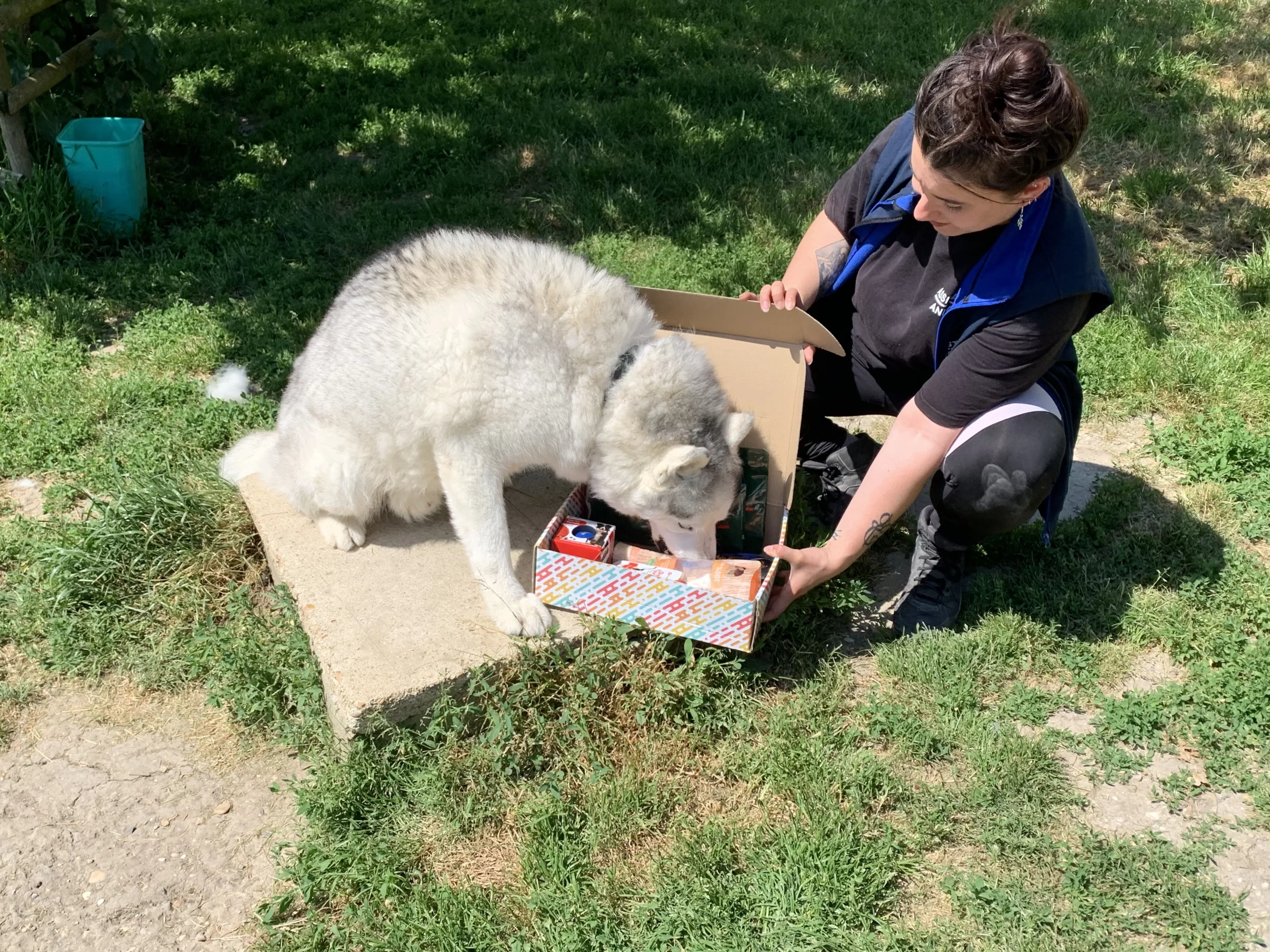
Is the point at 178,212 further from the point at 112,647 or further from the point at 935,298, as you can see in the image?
the point at 935,298

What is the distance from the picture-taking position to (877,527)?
3.38 m

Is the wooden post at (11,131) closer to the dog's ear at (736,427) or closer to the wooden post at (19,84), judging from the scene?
the wooden post at (19,84)

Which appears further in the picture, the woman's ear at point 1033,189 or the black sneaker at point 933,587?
the black sneaker at point 933,587

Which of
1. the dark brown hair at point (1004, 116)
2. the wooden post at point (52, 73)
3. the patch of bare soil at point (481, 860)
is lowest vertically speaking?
the patch of bare soil at point (481, 860)

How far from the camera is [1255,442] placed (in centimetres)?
448

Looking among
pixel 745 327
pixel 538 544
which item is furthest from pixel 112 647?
pixel 745 327

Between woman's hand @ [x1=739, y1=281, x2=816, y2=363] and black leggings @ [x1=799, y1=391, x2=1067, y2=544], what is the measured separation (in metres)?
0.71

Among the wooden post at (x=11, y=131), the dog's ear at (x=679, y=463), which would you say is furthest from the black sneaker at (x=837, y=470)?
the wooden post at (x=11, y=131)

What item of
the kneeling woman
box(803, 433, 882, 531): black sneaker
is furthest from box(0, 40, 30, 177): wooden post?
box(803, 433, 882, 531): black sneaker

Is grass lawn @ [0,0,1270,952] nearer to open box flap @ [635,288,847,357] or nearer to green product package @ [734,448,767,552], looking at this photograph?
green product package @ [734,448,767,552]

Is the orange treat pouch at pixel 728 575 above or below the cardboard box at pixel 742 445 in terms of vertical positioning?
below

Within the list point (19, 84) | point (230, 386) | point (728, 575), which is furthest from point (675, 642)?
point (19, 84)

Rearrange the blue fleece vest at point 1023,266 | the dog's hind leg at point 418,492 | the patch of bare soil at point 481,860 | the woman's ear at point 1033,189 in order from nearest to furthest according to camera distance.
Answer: the woman's ear at point 1033,189 < the patch of bare soil at point 481,860 < the blue fleece vest at point 1023,266 < the dog's hind leg at point 418,492

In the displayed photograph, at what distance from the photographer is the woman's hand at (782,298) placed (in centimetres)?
376
